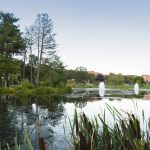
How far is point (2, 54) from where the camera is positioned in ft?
213

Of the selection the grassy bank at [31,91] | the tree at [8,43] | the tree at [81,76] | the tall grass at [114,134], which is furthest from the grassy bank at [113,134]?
the tree at [81,76]

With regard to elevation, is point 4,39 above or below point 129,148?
above

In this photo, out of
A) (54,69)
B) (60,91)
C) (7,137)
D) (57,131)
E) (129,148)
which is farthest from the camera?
(54,69)

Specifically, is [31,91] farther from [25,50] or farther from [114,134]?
[114,134]

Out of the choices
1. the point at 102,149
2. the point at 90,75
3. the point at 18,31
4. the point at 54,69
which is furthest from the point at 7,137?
the point at 90,75

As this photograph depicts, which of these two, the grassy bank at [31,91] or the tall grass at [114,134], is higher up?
the tall grass at [114,134]

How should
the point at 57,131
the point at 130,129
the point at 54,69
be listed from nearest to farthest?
1. the point at 130,129
2. the point at 57,131
3. the point at 54,69

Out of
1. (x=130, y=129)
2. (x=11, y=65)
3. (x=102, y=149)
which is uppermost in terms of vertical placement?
(x=11, y=65)

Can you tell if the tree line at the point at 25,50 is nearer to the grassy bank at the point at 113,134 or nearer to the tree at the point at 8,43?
the tree at the point at 8,43

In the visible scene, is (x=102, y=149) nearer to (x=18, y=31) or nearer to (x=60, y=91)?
(x=60, y=91)

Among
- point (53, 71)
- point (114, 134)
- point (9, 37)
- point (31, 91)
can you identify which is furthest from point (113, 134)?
point (53, 71)

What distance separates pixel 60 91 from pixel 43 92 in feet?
14.0

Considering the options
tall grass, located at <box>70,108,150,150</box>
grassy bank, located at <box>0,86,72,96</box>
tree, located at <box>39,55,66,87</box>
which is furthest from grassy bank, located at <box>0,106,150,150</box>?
tree, located at <box>39,55,66,87</box>

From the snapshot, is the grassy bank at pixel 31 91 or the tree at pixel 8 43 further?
the tree at pixel 8 43
